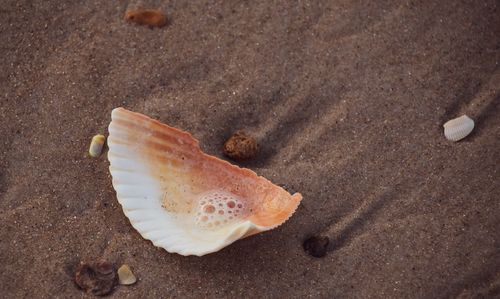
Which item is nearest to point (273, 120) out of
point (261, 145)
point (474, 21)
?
point (261, 145)

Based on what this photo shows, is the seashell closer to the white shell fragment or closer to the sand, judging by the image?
the sand

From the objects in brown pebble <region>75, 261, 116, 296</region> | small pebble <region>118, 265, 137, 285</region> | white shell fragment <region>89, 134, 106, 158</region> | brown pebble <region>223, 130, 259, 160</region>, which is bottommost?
brown pebble <region>75, 261, 116, 296</region>

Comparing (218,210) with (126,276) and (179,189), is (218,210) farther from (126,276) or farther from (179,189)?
(126,276)

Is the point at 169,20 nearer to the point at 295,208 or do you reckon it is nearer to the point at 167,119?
the point at 167,119

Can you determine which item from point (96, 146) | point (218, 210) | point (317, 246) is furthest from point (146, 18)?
point (317, 246)

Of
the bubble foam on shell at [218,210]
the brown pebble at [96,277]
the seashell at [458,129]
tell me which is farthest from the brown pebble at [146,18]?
the seashell at [458,129]

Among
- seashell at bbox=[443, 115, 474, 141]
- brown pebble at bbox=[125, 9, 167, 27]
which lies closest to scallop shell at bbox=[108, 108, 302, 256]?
brown pebble at bbox=[125, 9, 167, 27]
